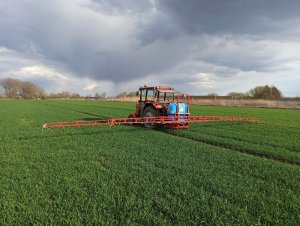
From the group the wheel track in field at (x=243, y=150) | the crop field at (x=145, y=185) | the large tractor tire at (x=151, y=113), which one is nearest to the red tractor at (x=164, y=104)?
the large tractor tire at (x=151, y=113)

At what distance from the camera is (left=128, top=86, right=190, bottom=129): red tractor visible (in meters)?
14.4

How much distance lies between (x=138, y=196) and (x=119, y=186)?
0.66m

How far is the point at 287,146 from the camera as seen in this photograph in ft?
36.1

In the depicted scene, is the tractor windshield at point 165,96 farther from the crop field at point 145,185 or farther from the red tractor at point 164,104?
the crop field at point 145,185

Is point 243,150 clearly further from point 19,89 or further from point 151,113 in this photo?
point 19,89

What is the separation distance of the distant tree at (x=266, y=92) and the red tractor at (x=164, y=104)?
76442 millimetres

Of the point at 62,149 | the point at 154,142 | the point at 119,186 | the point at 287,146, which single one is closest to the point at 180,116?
the point at 154,142

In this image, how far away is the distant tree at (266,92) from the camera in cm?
8504

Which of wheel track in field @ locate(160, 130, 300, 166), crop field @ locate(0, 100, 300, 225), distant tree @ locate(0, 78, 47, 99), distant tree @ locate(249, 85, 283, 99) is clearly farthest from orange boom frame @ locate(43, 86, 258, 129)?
distant tree @ locate(0, 78, 47, 99)

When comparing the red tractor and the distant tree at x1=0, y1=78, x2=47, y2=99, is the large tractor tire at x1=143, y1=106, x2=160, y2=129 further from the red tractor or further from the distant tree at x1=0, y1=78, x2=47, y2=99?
the distant tree at x1=0, y1=78, x2=47, y2=99

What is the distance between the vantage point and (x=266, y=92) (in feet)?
282

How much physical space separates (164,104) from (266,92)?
79.5 m

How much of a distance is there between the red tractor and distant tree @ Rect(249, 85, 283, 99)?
76.4 meters

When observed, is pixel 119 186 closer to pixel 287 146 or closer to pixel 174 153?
pixel 174 153
